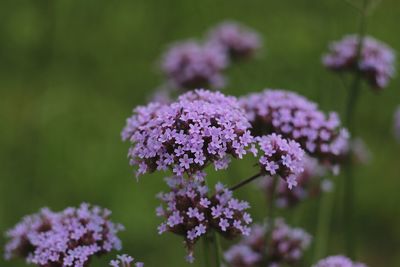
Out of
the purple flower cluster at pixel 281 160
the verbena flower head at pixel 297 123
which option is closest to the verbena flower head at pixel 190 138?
the purple flower cluster at pixel 281 160

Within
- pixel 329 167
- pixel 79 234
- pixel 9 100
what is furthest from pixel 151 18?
pixel 79 234

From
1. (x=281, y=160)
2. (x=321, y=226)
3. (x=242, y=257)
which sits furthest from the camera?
(x=321, y=226)

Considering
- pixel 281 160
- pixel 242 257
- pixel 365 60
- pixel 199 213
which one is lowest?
pixel 199 213

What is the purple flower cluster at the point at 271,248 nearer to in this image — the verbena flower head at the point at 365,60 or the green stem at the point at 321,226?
the green stem at the point at 321,226

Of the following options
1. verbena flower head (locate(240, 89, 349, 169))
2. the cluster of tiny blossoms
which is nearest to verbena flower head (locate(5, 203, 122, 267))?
the cluster of tiny blossoms

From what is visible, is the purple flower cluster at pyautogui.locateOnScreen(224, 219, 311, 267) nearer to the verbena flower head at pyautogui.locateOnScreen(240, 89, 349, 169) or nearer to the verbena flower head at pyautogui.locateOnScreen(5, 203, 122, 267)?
the verbena flower head at pyautogui.locateOnScreen(240, 89, 349, 169)

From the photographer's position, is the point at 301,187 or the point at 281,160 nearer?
the point at 281,160

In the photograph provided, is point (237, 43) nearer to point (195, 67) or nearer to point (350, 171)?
point (195, 67)

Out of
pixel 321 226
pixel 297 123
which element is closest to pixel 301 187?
pixel 321 226
